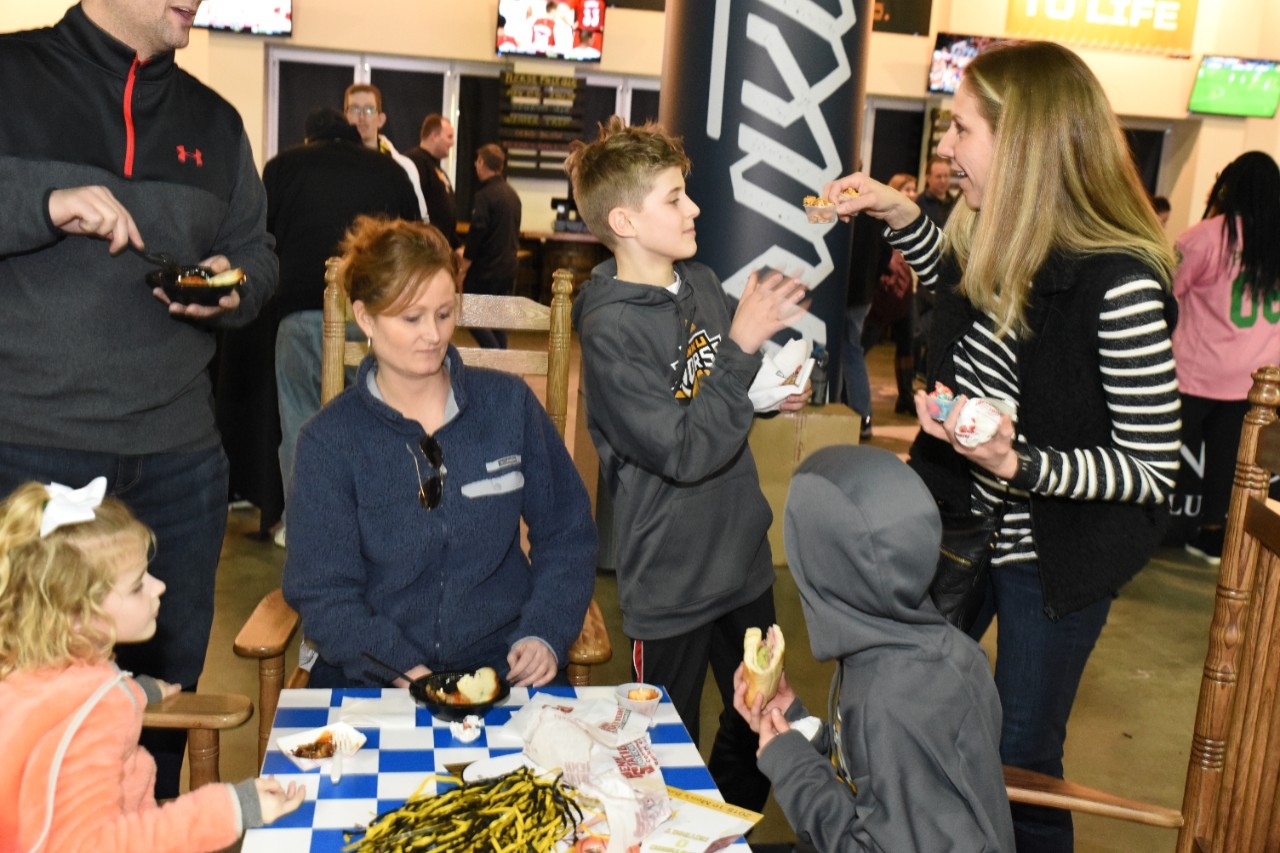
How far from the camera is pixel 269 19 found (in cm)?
1005

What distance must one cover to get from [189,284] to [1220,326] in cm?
435

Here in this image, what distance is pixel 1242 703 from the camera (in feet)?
6.45

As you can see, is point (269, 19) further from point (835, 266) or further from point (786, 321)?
point (786, 321)

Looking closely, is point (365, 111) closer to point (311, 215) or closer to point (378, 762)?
point (311, 215)

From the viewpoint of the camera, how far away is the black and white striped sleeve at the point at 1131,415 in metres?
1.92

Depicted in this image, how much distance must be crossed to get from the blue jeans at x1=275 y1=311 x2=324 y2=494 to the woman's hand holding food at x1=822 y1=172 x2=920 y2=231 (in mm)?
2419

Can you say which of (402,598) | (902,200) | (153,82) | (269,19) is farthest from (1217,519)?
(269,19)

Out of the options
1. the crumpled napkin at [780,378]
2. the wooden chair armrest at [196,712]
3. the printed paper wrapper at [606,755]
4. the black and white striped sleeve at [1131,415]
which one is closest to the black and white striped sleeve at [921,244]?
the crumpled napkin at [780,378]

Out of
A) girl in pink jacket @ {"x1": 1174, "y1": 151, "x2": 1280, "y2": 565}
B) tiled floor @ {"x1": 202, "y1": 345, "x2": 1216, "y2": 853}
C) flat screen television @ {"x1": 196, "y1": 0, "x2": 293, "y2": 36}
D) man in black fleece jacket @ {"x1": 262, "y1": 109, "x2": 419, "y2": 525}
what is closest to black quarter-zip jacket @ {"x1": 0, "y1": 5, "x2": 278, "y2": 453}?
tiled floor @ {"x1": 202, "y1": 345, "x2": 1216, "y2": 853}

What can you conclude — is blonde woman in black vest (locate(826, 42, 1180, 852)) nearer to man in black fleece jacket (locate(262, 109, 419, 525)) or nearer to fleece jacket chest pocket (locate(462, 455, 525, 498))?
fleece jacket chest pocket (locate(462, 455, 525, 498))

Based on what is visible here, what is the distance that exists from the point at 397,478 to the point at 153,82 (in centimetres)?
82

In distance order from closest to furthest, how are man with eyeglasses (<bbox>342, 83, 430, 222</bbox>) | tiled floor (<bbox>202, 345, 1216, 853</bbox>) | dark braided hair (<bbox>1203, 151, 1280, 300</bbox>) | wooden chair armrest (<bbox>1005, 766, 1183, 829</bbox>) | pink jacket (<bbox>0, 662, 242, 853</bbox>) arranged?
pink jacket (<bbox>0, 662, 242, 853</bbox>) < wooden chair armrest (<bbox>1005, 766, 1183, 829</bbox>) < tiled floor (<bbox>202, 345, 1216, 853</bbox>) < dark braided hair (<bbox>1203, 151, 1280, 300</bbox>) < man with eyeglasses (<bbox>342, 83, 430, 222</bbox>)

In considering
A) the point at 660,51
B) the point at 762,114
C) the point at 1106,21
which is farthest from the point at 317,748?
the point at 1106,21

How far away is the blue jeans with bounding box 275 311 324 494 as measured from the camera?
443cm
